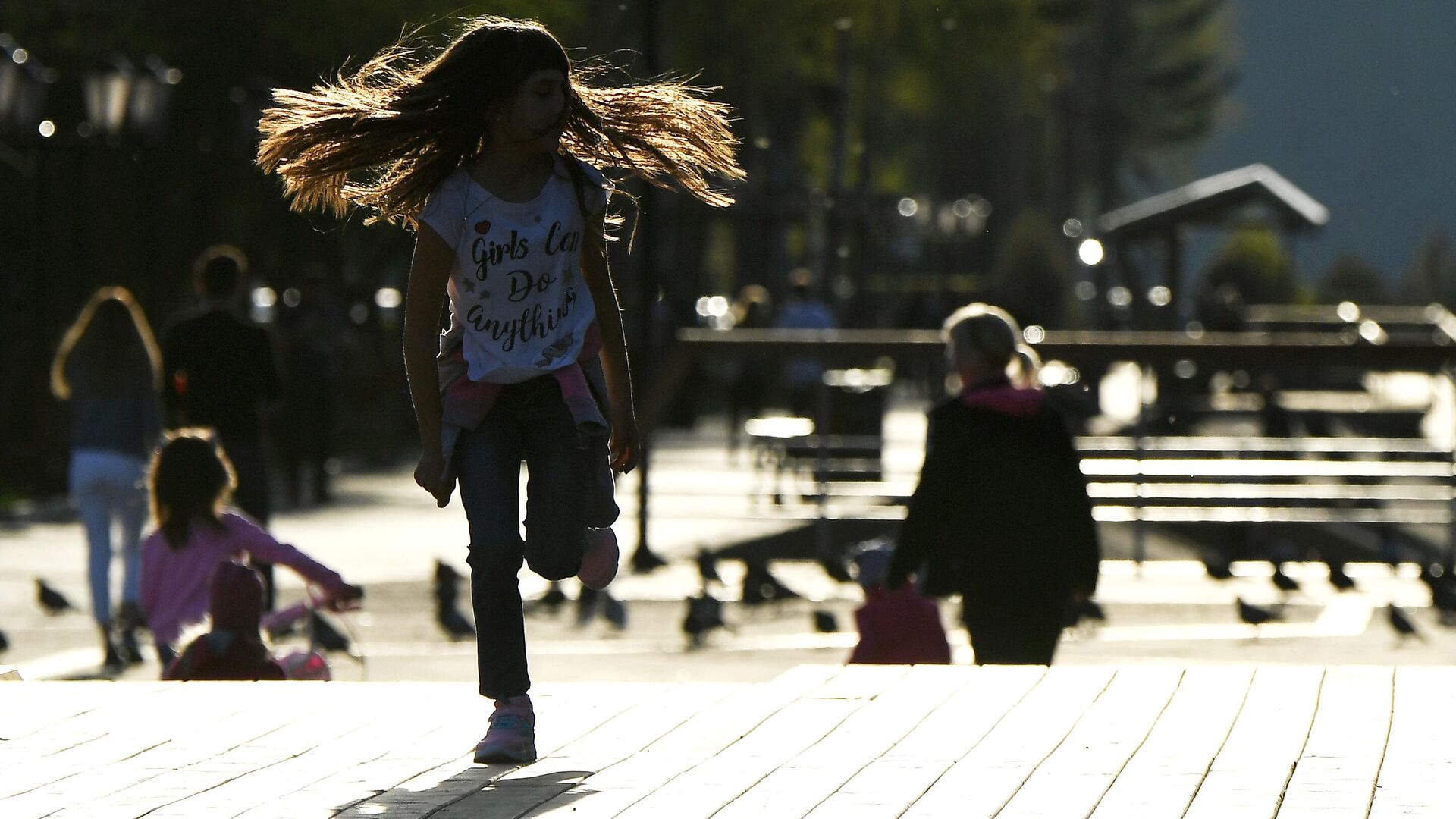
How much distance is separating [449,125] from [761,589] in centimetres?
779

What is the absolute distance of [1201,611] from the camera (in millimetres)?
13383

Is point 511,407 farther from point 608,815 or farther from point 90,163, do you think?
point 90,163

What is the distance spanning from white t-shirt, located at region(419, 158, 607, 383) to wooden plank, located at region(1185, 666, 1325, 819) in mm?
1635

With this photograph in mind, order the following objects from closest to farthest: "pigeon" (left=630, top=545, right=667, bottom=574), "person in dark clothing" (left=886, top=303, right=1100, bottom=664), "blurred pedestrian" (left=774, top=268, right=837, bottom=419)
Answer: "person in dark clothing" (left=886, top=303, right=1100, bottom=664) < "pigeon" (left=630, top=545, right=667, bottom=574) < "blurred pedestrian" (left=774, top=268, right=837, bottom=419)

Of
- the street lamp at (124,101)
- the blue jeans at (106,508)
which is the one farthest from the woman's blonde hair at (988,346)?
the street lamp at (124,101)

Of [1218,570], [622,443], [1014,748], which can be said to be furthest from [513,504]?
[1218,570]

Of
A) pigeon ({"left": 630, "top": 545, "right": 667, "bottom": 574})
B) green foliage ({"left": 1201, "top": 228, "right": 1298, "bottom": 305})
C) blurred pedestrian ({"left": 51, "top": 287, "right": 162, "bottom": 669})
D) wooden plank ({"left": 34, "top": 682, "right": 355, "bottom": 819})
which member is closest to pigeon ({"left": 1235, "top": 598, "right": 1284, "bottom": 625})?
pigeon ({"left": 630, "top": 545, "right": 667, "bottom": 574})

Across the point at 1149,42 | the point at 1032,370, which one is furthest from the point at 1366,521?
the point at 1149,42

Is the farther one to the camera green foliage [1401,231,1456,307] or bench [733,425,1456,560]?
green foliage [1401,231,1456,307]

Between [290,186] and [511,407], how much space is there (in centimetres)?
76

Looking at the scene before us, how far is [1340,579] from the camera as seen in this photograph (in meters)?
13.9

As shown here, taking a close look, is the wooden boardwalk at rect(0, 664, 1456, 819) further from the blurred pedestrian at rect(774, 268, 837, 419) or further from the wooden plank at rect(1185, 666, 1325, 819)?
the blurred pedestrian at rect(774, 268, 837, 419)

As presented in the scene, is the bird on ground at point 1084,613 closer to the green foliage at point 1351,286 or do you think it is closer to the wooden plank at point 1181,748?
the wooden plank at point 1181,748

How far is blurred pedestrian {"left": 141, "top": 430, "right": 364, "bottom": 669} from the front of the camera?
8727mm
